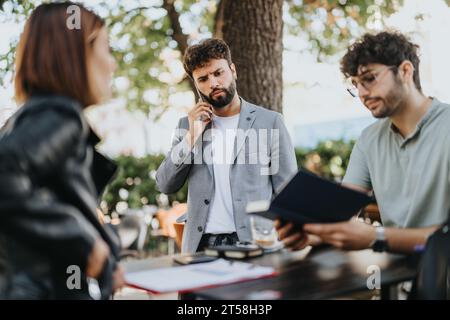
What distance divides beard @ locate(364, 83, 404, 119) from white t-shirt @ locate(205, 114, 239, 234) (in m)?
1.00

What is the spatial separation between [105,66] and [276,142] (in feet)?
5.25

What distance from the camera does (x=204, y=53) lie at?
296 cm

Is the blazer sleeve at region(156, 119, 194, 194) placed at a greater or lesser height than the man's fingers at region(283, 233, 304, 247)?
greater

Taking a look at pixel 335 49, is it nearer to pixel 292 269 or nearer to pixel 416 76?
pixel 416 76

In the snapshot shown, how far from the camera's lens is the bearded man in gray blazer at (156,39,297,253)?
281 centimetres

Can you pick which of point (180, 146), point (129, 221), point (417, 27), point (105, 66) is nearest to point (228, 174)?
point (180, 146)

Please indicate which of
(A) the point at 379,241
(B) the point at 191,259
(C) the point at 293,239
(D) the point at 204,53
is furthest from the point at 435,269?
(D) the point at 204,53

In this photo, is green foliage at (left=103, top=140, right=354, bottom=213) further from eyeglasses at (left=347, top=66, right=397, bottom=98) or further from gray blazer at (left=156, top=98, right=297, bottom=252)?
eyeglasses at (left=347, top=66, right=397, bottom=98)

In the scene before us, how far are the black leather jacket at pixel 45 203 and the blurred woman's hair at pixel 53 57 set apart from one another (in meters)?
0.07

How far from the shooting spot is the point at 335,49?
25.3ft

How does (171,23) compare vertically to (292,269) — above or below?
above

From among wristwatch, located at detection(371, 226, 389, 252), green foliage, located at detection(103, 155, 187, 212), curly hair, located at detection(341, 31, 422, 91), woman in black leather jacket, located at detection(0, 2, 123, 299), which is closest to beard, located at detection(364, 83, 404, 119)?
curly hair, located at detection(341, 31, 422, 91)

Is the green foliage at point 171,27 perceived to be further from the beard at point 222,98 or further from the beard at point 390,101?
the beard at point 390,101

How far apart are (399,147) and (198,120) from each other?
3.95 ft
